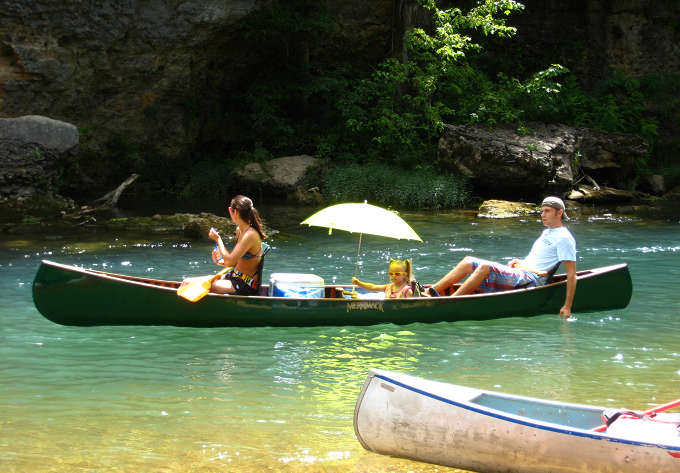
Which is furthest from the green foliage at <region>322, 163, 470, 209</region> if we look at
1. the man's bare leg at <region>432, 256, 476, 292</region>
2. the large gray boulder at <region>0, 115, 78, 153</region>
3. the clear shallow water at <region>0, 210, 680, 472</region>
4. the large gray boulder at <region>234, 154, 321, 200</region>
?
the man's bare leg at <region>432, 256, 476, 292</region>

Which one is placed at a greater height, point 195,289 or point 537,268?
point 537,268

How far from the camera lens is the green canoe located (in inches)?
288

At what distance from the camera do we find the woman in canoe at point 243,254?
7.50m

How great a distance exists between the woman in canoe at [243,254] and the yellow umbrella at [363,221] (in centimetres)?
55

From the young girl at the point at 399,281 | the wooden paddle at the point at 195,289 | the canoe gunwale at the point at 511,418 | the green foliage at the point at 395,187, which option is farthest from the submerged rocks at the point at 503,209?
the canoe gunwale at the point at 511,418

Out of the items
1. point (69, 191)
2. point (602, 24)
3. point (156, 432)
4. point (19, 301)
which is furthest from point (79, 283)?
point (602, 24)

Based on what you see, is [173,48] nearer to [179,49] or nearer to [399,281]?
[179,49]

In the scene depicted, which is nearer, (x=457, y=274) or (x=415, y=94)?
(x=457, y=274)

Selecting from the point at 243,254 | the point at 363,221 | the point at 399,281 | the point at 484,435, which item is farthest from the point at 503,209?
the point at 484,435

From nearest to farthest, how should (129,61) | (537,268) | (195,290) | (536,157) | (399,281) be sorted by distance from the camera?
(195,290)
(399,281)
(537,268)
(536,157)
(129,61)

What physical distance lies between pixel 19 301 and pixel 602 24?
68.5 feet

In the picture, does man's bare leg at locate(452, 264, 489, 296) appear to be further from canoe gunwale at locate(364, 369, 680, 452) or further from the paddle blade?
canoe gunwale at locate(364, 369, 680, 452)

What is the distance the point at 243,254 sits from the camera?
760cm

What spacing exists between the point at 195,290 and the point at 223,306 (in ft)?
1.07
